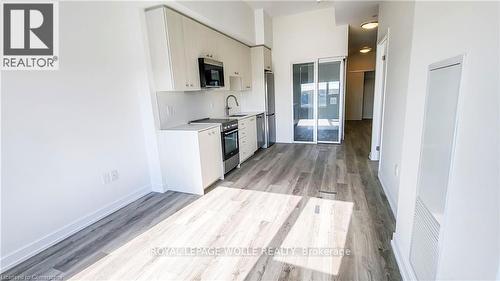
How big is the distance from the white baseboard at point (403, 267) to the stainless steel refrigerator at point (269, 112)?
12.6ft

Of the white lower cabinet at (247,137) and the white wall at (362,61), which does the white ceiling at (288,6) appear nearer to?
the white lower cabinet at (247,137)

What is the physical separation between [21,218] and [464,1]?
3.31 m

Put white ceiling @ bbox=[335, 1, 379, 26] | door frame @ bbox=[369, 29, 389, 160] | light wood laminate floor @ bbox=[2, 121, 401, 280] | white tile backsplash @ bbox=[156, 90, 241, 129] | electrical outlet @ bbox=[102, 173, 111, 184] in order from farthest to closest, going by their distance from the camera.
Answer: door frame @ bbox=[369, 29, 389, 160] < white ceiling @ bbox=[335, 1, 379, 26] < white tile backsplash @ bbox=[156, 90, 241, 129] < electrical outlet @ bbox=[102, 173, 111, 184] < light wood laminate floor @ bbox=[2, 121, 401, 280]

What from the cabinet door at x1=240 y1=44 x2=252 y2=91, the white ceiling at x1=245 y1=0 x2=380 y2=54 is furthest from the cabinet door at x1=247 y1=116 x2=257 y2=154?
the white ceiling at x1=245 y1=0 x2=380 y2=54

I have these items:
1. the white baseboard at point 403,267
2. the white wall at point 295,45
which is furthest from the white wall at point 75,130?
the white wall at point 295,45

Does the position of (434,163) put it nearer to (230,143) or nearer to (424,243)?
(424,243)

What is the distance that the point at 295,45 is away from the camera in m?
5.45

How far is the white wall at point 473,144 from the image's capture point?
734mm

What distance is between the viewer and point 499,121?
70 cm

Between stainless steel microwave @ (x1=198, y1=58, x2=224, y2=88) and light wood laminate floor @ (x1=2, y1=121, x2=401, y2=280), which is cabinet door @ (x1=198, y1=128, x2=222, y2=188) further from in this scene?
stainless steel microwave @ (x1=198, y1=58, x2=224, y2=88)

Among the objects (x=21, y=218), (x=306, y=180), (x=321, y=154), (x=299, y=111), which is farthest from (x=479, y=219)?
(x=299, y=111)

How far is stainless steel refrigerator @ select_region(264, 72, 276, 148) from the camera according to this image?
213 inches

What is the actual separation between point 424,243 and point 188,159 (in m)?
2.55

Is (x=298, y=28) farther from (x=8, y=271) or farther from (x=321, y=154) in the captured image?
(x=8, y=271)
